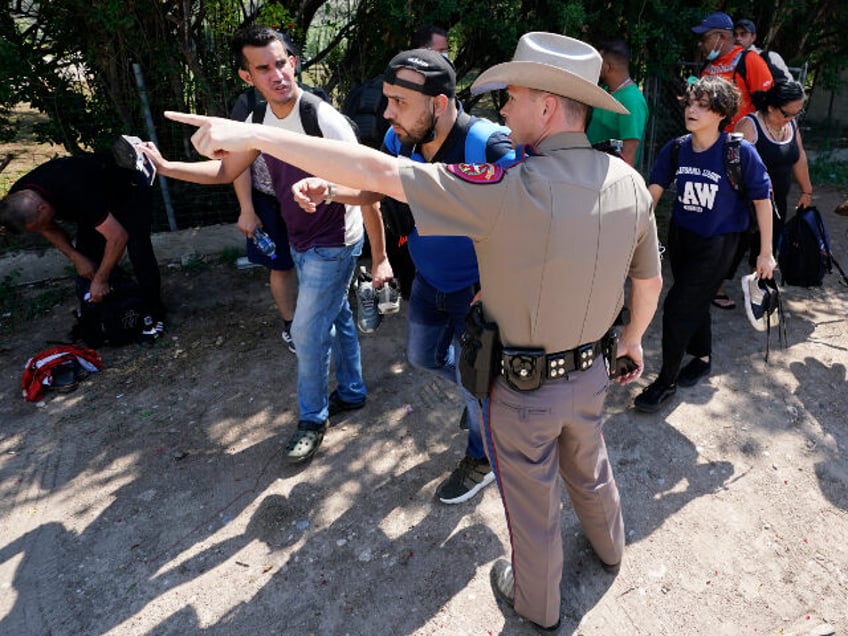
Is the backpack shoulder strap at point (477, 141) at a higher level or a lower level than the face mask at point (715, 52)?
higher

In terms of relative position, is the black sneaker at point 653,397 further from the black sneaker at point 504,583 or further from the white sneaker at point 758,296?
the black sneaker at point 504,583

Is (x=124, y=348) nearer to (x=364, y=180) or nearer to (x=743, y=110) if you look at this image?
(x=364, y=180)

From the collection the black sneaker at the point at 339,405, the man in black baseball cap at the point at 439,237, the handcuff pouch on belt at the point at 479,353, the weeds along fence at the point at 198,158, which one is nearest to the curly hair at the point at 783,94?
the weeds along fence at the point at 198,158

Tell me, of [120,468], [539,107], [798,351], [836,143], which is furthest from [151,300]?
[836,143]

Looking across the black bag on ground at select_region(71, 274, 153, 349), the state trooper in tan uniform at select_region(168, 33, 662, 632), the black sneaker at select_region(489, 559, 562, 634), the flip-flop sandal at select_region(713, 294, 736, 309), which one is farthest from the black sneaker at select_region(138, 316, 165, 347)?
the flip-flop sandal at select_region(713, 294, 736, 309)

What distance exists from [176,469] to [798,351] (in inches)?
163

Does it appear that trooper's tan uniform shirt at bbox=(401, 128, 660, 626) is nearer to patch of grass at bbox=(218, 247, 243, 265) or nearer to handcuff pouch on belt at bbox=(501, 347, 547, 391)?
handcuff pouch on belt at bbox=(501, 347, 547, 391)

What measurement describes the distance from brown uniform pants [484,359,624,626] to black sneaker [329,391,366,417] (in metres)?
1.71

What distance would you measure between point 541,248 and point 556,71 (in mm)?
528

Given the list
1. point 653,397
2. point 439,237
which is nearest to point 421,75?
point 439,237

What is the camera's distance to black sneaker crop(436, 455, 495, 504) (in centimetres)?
314

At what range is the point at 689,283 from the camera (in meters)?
3.65

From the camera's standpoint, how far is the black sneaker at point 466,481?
10.3 ft

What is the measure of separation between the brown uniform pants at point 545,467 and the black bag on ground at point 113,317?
135 inches
